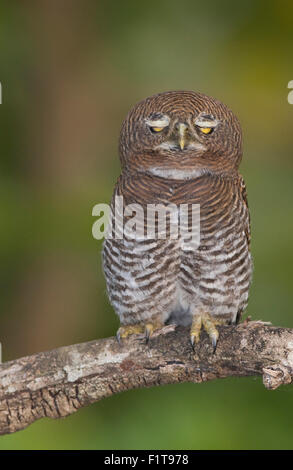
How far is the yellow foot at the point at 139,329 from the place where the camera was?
7.86 feet

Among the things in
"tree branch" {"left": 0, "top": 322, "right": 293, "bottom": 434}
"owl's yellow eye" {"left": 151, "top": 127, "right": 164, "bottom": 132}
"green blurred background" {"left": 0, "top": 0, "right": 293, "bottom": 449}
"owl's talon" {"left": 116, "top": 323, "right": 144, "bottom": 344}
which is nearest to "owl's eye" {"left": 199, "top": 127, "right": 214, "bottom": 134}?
"owl's yellow eye" {"left": 151, "top": 127, "right": 164, "bottom": 132}

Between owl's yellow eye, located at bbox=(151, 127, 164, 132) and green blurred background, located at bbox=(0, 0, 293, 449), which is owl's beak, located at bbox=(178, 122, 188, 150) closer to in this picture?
owl's yellow eye, located at bbox=(151, 127, 164, 132)

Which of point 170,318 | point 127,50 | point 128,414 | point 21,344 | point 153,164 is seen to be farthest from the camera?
point 127,50

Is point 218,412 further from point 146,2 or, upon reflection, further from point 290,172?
point 146,2

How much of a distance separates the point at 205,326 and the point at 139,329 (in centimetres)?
22

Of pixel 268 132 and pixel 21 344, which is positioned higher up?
pixel 268 132

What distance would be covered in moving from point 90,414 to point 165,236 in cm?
152

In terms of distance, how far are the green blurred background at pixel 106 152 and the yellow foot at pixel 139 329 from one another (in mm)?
1089

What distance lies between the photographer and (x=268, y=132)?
4125mm

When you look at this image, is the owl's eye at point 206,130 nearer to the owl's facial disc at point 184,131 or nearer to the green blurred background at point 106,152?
the owl's facial disc at point 184,131

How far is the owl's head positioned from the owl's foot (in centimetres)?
45

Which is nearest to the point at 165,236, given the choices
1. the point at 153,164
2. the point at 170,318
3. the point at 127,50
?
the point at 153,164

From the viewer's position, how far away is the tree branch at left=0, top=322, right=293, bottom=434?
2.28 m

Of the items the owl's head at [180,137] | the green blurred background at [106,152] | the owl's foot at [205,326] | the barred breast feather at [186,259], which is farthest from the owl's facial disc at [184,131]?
the green blurred background at [106,152]
